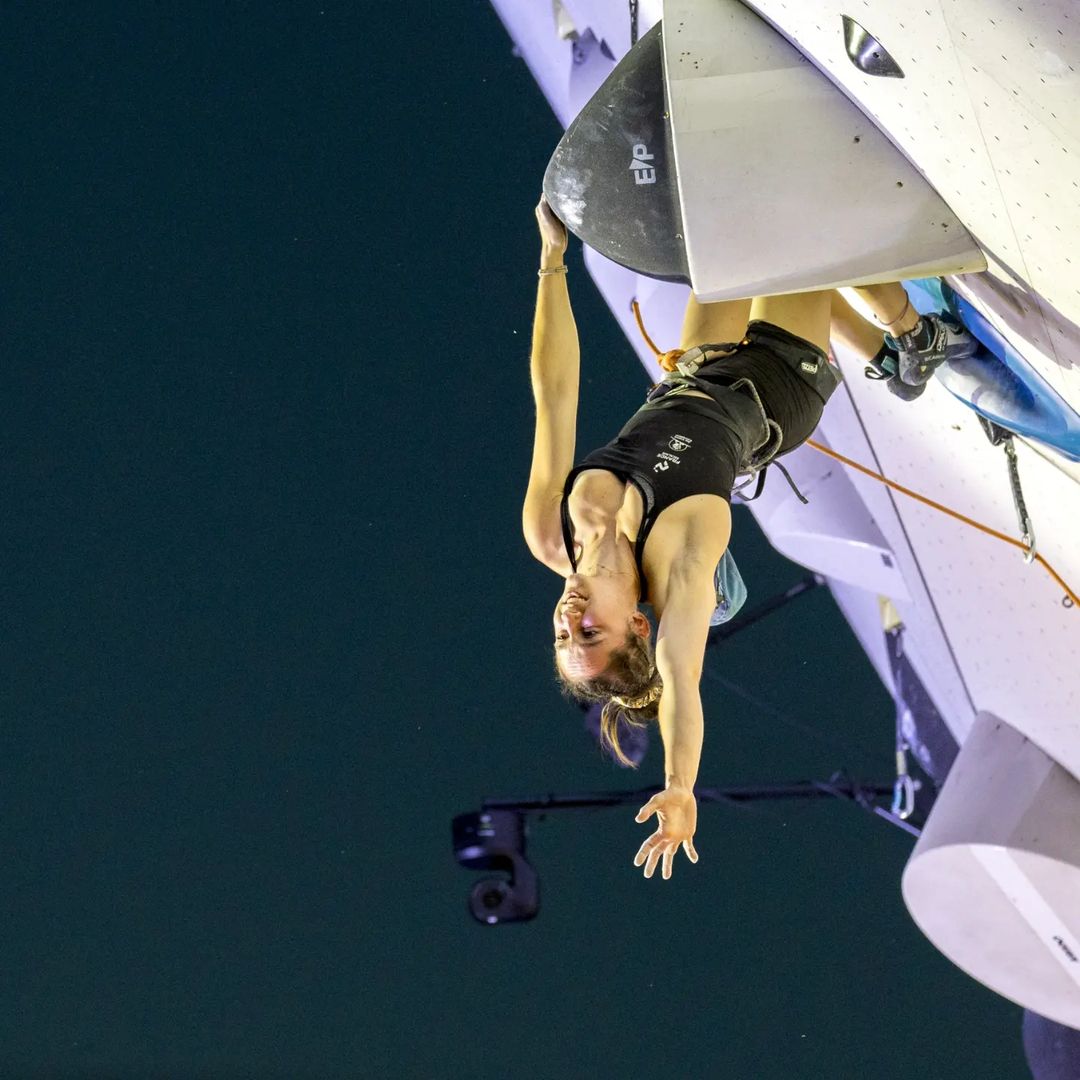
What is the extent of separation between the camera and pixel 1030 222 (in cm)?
154

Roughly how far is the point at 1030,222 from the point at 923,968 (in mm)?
4208

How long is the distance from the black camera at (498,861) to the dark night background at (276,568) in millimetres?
620

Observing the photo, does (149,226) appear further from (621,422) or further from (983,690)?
(983,690)

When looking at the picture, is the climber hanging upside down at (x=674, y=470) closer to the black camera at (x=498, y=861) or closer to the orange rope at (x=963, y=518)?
the orange rope at (x=963, y=518)

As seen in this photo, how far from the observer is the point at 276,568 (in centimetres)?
500

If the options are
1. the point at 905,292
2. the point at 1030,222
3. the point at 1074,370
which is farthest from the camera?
the point at 905,292

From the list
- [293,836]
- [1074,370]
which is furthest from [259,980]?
[1074,370]

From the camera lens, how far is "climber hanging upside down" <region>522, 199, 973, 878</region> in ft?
6.52

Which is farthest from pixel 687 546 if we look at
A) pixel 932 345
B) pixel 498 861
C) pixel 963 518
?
pixel 498 861

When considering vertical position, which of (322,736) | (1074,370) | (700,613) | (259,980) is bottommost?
(259,980)

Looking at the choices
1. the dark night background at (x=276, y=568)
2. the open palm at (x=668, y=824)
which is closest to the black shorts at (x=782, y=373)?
the open palm at (x=668, y=824)

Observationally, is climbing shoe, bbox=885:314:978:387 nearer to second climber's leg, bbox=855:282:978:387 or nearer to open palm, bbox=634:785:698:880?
second climber's leg, bbox=855:282:978:387

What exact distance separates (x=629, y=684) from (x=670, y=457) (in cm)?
34

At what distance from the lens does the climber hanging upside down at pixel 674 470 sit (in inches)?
78.2
